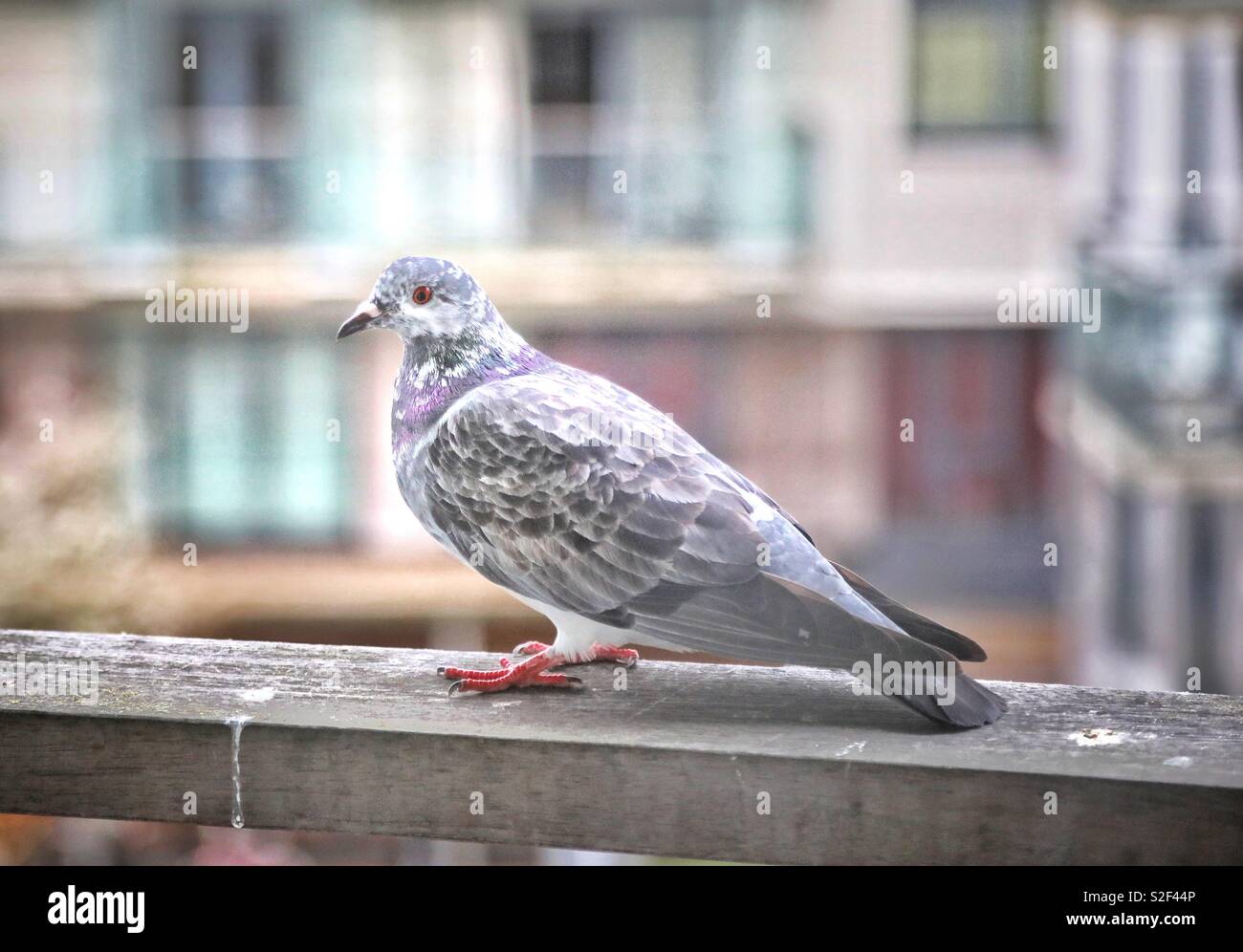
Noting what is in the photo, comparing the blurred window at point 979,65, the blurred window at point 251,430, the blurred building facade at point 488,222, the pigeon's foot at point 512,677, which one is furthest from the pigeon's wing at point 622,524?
the blurred window at point 979,65

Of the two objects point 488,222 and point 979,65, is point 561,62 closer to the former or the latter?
point 488,222

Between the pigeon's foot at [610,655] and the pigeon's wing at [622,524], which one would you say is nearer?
the pigeon's wing at [622,524]

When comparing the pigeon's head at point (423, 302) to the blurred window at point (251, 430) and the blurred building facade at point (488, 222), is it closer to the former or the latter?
the blurred building facade at point (488, 222)

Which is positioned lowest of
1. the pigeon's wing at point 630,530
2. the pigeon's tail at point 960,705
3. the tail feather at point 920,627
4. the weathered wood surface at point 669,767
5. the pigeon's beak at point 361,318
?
the weathered wood surface at point 669,767

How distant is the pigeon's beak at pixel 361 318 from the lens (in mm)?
3074

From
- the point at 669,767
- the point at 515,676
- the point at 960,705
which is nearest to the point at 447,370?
the point at 515,676

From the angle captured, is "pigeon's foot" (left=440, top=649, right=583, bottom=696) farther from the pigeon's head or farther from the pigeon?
the pigeon's head

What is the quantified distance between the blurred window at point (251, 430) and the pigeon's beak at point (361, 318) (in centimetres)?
1119

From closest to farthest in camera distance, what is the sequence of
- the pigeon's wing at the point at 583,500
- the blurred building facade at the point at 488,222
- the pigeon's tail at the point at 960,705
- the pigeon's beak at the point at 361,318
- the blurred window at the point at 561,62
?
the pigeon's tail at the point at 960,705 < the pigeon's wing at the point at 583,500 < the pigeon's beak at the point at 361,318 < the blurred building facade at the point at 488,222 < the blurred window at the point at 561,62

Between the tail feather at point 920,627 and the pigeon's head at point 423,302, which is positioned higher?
the pigeon's head at point 423,302

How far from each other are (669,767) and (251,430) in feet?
39.8

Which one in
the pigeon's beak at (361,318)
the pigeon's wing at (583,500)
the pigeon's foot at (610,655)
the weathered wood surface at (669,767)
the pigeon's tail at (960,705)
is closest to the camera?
the weathered wood surface at (669,767)

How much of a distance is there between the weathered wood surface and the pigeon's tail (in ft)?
0.07

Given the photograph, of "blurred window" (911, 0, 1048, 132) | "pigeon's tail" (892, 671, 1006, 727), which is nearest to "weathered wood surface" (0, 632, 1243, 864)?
"pigeon's tail" (892, 671, 1006, 727)
